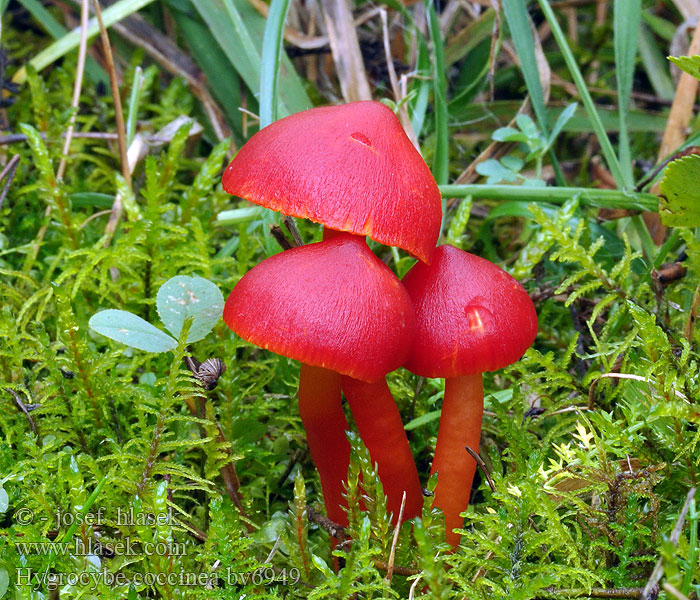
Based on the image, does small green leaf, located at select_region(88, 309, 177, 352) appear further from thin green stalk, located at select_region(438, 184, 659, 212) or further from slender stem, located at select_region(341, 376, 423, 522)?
thin green stalk, located at select_region(438, 184, 659, 212)

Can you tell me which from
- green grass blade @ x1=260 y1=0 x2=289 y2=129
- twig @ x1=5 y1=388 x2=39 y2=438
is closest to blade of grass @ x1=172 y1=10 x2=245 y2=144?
green grass blade @ x1=260 y1=0 x2=289 y2=129

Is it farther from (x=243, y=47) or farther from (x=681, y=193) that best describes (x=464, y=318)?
(x=243, y=47)

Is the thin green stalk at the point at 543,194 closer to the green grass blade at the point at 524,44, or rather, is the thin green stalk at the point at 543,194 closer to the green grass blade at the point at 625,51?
the green grass blade at the point at 625,51

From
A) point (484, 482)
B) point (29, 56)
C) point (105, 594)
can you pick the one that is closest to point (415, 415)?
point (484, 482)

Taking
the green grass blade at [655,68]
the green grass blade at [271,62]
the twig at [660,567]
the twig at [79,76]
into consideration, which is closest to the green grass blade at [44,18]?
the twig at [79,76]

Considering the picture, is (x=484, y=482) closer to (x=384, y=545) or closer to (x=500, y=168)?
(x=384, y=545)

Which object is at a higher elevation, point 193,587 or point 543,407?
point 193,587
